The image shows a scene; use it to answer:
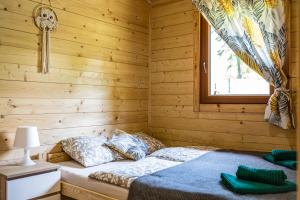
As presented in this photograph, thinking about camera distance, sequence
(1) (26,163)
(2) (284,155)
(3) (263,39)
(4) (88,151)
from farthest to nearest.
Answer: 1. (3) (263,39)
2. (4) (88,151)
3. (2) (284,155)
4. (1) (26,163)

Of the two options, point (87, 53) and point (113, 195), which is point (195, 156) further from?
point (87, 53)

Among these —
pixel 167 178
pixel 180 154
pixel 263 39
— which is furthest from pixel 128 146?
pixel 263 39

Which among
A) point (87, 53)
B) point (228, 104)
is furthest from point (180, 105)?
point (87, 53)

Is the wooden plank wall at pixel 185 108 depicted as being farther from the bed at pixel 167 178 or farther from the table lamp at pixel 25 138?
the table lamp at pixel 25 138

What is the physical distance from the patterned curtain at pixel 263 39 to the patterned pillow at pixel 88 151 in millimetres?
1565

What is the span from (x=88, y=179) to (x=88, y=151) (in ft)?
1.33

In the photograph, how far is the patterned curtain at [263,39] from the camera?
268 cm

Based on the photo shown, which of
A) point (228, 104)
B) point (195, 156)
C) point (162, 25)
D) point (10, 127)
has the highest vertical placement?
point (162, 25)

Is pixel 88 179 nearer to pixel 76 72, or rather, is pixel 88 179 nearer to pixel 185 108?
pixel 76 72

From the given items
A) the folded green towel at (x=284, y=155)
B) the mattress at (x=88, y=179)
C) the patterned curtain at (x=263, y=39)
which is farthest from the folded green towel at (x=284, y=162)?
the mattress at (x=88, y=179)

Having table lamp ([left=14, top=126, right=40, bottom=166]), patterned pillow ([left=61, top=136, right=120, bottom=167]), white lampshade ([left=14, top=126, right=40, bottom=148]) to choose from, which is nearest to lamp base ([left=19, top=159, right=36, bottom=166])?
table lamp ([left=14, top=126, right=40, bottom=166])

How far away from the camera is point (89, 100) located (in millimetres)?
2953

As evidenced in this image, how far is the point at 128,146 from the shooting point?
270cm

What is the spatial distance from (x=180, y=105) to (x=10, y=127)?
6.18 ft
